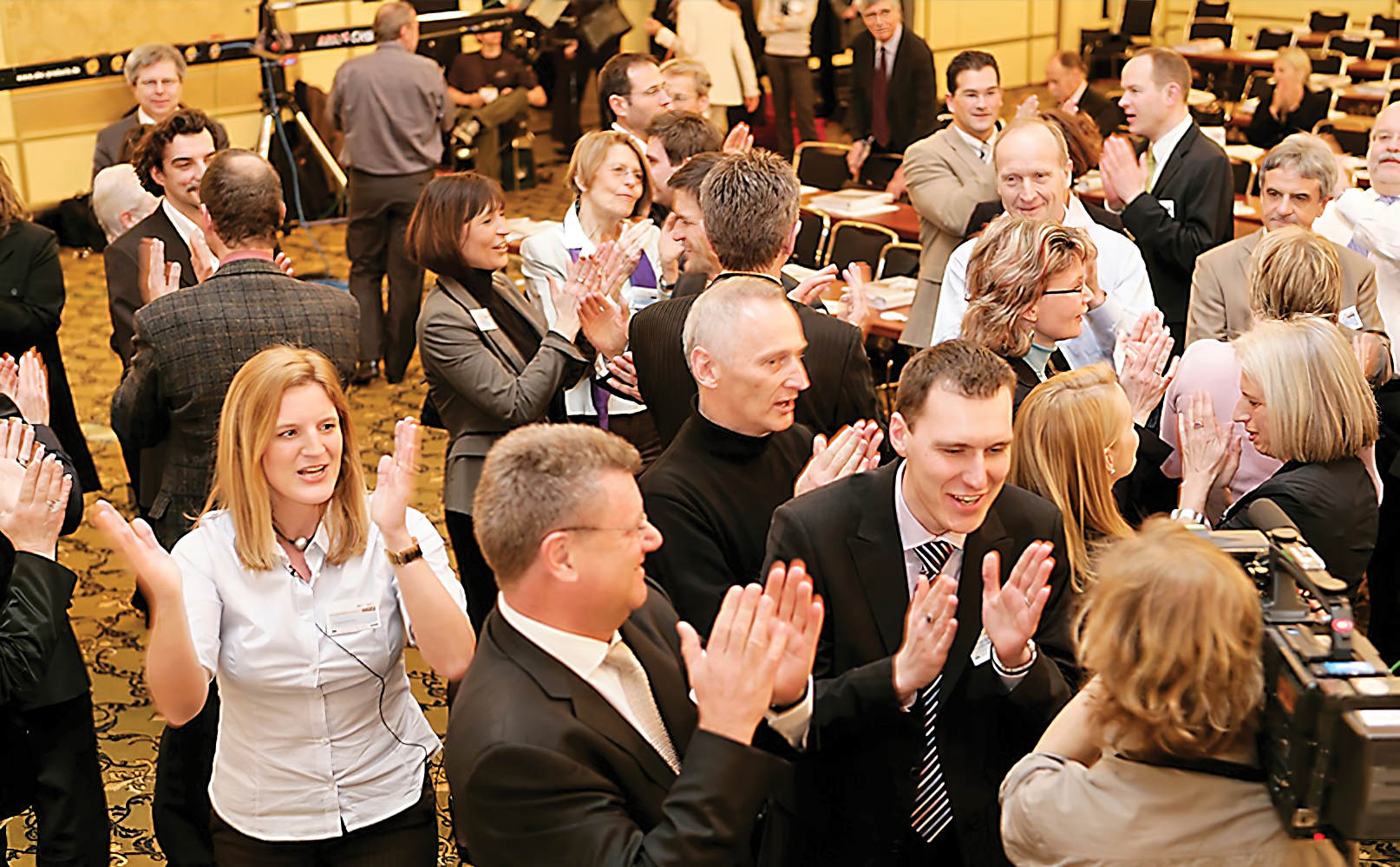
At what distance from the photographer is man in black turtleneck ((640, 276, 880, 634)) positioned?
3.09 m

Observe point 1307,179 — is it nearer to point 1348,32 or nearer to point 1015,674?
point 1015,674

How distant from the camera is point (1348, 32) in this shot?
13.6m

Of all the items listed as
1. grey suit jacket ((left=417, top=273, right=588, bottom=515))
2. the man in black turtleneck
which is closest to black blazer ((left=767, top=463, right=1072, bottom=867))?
the man in black turtleneck

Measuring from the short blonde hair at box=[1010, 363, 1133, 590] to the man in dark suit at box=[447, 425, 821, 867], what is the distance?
0.96 meters

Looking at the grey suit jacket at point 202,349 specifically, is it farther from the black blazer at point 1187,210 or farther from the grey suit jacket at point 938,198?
the black blazer at point 1187,210

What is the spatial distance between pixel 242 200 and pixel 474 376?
0.77m

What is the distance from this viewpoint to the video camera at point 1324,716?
5.99 ft

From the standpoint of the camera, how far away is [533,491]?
220 cm

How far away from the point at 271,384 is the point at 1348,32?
43.1ft

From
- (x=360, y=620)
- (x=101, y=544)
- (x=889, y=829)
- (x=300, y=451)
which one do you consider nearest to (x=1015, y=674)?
(x=889, y=829)

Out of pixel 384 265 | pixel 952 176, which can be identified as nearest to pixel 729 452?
pixel 952 176

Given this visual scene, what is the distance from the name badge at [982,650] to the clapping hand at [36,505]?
1756 mm

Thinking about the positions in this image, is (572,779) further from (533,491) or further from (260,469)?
(260,469)

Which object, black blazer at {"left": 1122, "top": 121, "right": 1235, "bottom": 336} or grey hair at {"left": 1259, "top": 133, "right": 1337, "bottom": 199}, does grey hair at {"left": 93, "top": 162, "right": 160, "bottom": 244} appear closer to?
black blazer at {"left": 1122, "top": 121, "right": 1235, "bottom": 336}
